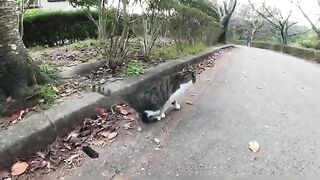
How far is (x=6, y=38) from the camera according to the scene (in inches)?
170

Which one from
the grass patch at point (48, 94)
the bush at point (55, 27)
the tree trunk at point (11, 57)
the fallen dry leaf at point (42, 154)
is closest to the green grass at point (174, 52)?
the bush at point (55, 27)

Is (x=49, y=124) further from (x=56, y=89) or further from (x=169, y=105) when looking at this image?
(x=169, y=105)

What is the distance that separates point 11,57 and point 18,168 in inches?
59.4

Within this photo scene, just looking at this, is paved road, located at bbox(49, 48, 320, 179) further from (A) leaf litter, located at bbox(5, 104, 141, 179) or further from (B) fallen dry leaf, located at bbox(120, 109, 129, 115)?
(B) fallen dry leaf, located at bbox(120, 109, 129, 115)

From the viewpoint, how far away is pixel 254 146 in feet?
14.5

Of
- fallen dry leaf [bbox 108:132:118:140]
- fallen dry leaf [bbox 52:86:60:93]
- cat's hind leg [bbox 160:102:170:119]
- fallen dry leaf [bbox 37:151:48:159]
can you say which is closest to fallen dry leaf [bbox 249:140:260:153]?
cat's hind leg [bbox 160:102:170:119]

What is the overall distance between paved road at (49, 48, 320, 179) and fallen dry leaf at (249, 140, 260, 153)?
59 millimetres

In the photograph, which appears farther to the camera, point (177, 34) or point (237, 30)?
point (237, 30)

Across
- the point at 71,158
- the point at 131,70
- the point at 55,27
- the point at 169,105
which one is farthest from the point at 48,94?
the point at 55,27

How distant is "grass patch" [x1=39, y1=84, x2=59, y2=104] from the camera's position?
4469mm

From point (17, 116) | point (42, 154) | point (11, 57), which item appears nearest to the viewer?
point (42, 154)

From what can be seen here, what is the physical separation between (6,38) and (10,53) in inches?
7.2

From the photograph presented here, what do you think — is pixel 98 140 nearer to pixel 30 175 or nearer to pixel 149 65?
pixel 30 175

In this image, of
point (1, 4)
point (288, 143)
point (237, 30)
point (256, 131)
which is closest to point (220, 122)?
point (256, 131)
